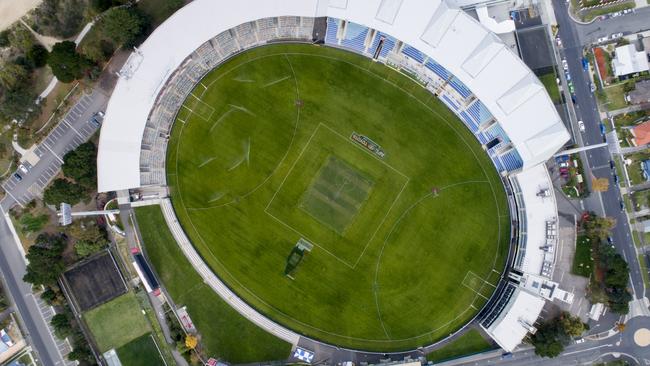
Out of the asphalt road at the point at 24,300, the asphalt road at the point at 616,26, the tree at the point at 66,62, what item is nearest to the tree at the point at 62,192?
the asphalt road at the point at 24,300

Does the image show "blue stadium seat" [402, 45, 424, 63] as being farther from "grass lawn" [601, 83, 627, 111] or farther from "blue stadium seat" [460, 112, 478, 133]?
"grass lawn" [601, 83, 627, 111]

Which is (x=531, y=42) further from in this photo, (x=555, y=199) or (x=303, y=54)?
(x=303, y=54)

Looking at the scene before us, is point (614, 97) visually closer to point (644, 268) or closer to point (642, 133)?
point (642, 133)

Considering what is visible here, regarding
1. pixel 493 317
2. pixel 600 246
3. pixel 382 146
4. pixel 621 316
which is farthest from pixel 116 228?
pixel 621 316

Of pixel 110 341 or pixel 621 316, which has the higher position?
pixel 110 341

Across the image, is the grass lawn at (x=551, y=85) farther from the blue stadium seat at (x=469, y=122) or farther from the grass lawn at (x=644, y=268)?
the grass lawn at (x=644, y=268)

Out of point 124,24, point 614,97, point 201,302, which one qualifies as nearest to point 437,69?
point 614,97


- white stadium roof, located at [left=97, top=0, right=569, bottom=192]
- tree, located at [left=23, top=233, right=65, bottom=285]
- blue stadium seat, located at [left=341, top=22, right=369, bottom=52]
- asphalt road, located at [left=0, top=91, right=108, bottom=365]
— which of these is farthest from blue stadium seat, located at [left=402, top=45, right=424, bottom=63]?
tree, located at [left=23, top=233, right=65, bottom=285]
